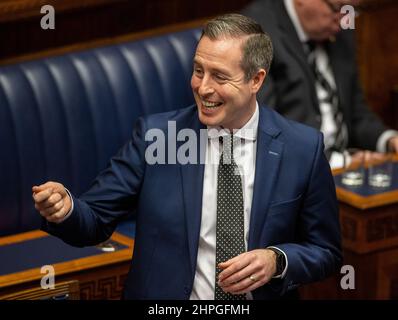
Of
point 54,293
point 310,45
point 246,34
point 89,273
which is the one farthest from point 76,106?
point 246,34

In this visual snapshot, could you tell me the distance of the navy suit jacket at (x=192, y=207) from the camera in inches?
137

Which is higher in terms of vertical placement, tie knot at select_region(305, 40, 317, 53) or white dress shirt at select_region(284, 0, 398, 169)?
tie knot at select_region(305, 40, 317, 53)

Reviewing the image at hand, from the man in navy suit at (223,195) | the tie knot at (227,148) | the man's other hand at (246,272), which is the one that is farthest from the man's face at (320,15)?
the man's other hand at (246,272)

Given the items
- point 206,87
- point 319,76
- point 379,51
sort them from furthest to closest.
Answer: point 379,51
point 319,76
point 206,87

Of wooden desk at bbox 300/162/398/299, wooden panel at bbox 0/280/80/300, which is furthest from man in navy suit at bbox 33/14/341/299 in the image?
wooden desk at bbox 300/162/398/299

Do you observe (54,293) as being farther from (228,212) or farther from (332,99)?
(332,99)

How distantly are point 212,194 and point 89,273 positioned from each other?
2.87ft

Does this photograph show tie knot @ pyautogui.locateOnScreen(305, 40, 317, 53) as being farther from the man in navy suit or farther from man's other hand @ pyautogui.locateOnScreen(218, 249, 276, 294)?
Result: man's other hand @ pyautogui.locateOnScreen(218, 249, 276, 294)

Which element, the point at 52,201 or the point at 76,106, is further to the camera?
the point at 76,106

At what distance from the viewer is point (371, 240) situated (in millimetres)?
4637

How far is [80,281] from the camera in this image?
4.21 m

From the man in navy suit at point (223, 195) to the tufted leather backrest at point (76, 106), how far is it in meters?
1.23

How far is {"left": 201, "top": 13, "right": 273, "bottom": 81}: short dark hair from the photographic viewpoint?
11.1ft
